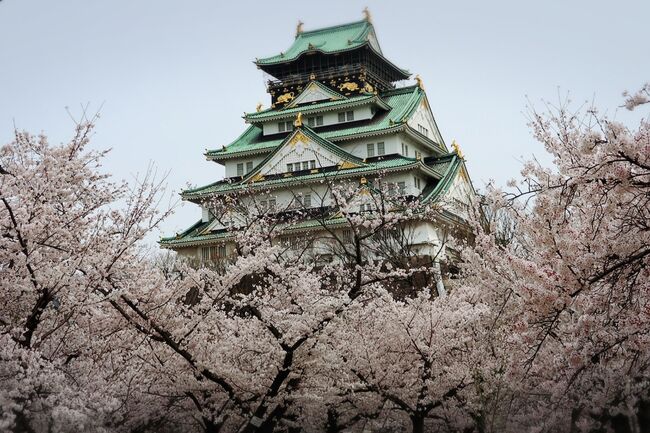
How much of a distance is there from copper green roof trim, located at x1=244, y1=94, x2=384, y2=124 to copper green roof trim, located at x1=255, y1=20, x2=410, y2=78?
5.48 meters

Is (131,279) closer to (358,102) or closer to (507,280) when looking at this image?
(507,280)

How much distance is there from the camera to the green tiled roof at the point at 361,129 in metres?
44.6

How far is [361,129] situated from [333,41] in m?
11.9

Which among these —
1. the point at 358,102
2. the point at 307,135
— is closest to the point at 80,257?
the point at 307,135

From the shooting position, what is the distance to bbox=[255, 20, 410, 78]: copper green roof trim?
168ft

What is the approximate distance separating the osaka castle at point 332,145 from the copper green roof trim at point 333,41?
10cm

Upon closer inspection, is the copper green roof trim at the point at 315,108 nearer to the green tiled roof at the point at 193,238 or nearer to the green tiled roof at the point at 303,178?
Answer: the green tiled roof at the point at 303,178

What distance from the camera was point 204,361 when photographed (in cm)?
1169

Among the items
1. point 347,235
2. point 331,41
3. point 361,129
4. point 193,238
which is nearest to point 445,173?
point 361,129

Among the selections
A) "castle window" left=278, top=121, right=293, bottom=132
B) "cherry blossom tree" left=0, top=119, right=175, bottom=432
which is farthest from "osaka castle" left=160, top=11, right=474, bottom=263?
"cherry blossom tree" left=0, top=119, right=175, bottom=432

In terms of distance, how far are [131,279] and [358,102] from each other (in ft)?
→ 118

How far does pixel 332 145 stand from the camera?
138 ft

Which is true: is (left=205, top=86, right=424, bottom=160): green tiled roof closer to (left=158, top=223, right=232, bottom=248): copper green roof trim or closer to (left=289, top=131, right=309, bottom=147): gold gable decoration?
(left=289, top=131, right=309, bottom=147): gold gable decoration

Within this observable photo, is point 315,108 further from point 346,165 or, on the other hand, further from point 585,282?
point 585,282
